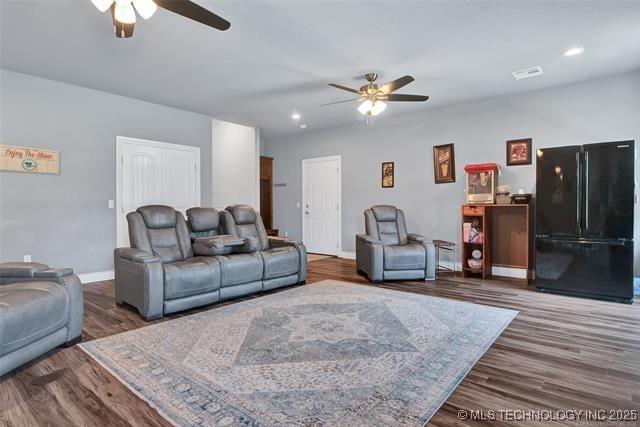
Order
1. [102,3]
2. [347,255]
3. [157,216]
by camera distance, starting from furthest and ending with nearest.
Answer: [347,255] < [157,216] < [102,3]

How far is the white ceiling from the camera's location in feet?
9.50

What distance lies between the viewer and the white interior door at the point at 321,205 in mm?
7227

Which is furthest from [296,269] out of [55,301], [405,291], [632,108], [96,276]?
[632,108]

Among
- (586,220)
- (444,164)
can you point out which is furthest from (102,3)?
(444,164)

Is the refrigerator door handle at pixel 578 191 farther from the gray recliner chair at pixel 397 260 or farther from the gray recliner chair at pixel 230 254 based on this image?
the gray recliner chair at pixel 230 254

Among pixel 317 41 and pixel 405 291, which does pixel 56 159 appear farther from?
pixel 405 291

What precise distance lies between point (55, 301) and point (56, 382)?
2.02 ft

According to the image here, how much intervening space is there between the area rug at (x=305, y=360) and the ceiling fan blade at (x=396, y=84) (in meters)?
2.36

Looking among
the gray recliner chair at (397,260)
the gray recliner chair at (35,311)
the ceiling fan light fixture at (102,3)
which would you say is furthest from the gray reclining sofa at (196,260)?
the ceiling fan light fixture at (102,3)

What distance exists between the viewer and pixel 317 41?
3416 mm

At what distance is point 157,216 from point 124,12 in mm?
2345

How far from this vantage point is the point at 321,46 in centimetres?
352

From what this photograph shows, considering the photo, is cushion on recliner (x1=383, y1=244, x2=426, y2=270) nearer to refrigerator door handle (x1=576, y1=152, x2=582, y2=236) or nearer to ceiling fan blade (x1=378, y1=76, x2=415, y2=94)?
refrigerator door handle (x1=576, y1=152, x2=582, y2=236)

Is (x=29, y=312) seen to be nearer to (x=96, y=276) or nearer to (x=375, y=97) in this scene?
(x=96, y=276)
